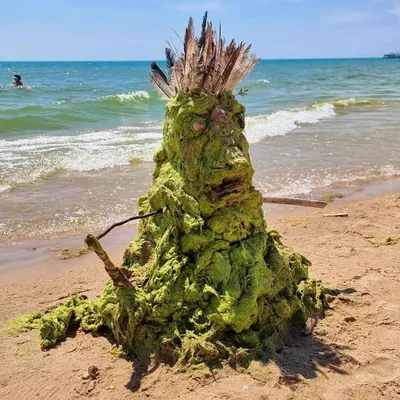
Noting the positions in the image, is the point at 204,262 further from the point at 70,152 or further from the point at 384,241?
the point at 70,152

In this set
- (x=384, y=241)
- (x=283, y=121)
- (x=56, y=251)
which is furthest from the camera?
(x=283, y=121)

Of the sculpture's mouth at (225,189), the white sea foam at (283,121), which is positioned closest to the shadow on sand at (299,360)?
the sculpture's mouth at (225,189)

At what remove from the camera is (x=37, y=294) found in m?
5.12

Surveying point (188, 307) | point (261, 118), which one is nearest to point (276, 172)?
point (188, 307)

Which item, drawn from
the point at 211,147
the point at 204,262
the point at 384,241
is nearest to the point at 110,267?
the point at 204,262

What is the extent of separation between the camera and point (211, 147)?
3510 millimetres

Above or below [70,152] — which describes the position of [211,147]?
above

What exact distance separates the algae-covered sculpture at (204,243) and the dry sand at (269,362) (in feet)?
0.54

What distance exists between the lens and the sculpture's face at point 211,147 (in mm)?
3496

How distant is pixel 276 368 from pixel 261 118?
52.6ft

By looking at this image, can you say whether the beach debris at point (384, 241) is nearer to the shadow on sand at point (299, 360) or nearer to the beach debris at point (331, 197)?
the beach debris at point (331, 197)

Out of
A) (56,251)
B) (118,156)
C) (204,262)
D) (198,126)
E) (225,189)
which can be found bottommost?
(56,251)

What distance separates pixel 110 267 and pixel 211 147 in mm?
1123

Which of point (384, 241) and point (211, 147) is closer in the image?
point (211, 147)
